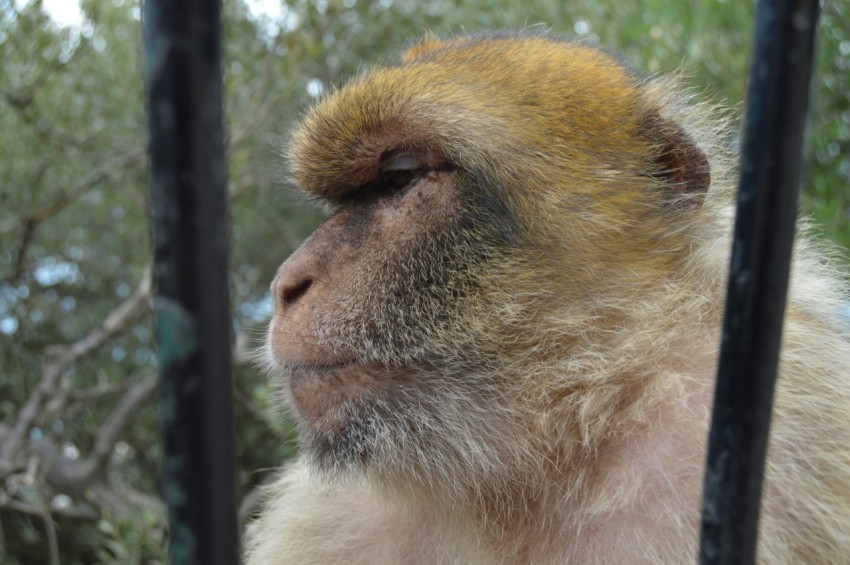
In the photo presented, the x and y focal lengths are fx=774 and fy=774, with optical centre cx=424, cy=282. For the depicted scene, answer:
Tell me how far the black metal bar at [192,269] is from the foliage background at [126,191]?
2203 mm

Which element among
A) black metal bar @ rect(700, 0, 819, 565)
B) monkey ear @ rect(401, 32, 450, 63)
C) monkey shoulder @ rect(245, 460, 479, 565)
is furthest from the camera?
monkey ear @ rect(401, 32, 450, 63)

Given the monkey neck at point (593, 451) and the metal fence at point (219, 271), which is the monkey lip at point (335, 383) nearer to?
the monkey neck at point (593, 451)

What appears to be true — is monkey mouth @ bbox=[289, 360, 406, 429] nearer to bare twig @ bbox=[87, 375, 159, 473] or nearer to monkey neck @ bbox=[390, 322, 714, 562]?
monkey neck @ bbox=[390, 322, 714, 562]

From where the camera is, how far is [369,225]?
204 centimetres

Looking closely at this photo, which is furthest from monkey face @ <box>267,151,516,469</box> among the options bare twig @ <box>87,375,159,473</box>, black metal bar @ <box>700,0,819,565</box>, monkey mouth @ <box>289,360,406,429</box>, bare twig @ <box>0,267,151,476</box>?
bare twig @ <box>87,375,159,473</box>

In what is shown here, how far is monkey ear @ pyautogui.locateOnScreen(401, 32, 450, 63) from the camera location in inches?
103

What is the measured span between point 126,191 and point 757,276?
7.08m

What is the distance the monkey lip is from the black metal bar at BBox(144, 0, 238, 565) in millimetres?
1157

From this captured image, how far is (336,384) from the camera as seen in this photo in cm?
195

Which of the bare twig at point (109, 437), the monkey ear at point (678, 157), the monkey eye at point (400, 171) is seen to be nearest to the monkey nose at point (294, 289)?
the monkey eye at point (400, 171)

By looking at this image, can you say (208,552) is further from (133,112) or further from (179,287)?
(133,112)

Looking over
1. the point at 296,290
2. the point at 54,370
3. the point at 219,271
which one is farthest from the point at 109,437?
the point at 219,271

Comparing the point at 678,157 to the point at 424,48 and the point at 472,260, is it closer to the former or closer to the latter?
the point at 472,260

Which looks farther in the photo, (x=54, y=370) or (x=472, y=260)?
(x=54, y=370)
